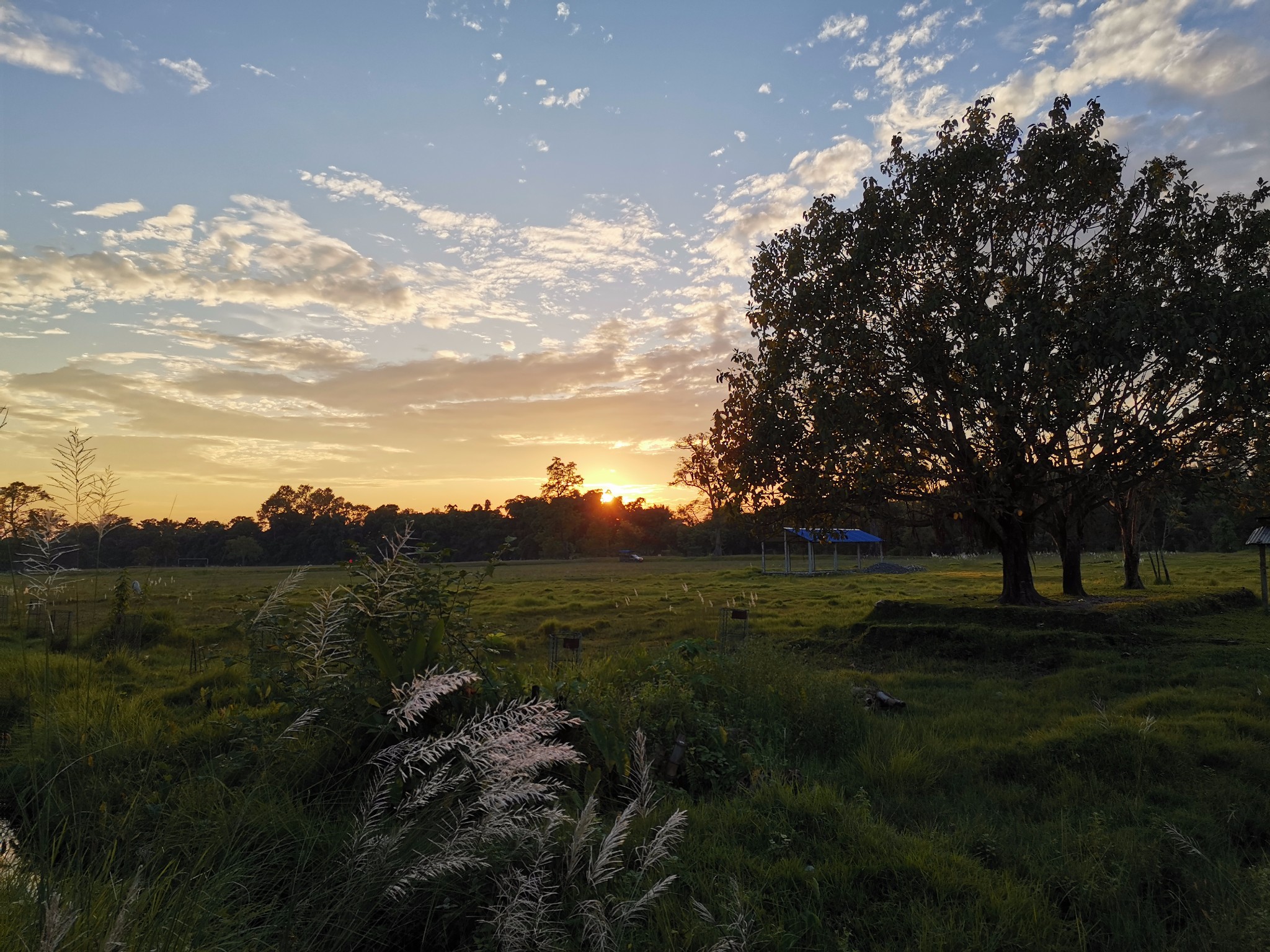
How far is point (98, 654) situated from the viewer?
35.7ft

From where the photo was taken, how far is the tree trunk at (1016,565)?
1769 cm

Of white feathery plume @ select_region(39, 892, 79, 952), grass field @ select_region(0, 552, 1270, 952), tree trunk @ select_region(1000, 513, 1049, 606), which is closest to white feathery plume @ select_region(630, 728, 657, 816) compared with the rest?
grass field @ select_region(0, 552, 1270, 952)

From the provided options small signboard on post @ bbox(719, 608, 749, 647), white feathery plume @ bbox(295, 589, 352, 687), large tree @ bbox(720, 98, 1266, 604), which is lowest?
small signboard on post @ bbox(719, 608, 749, 647)

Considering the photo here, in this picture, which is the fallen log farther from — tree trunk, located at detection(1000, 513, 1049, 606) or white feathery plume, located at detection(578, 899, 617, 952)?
tree trunk, located at detection(1000, 513, 1049, 606)

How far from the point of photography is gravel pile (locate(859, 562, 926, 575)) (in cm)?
4275

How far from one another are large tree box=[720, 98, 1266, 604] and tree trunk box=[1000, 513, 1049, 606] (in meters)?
0.06

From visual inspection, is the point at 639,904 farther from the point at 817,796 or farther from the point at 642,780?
the point at 817,796

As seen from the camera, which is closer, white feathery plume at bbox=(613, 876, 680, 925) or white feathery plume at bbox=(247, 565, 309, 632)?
white feathery plume at bbox=(613, 876, 680, 925)

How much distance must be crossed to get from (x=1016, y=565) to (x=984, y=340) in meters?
6.69

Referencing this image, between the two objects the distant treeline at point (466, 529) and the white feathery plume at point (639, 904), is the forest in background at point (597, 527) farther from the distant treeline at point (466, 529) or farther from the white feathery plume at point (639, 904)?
the white feathery plume at point (639, 904)

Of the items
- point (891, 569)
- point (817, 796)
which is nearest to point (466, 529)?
point (891, 569)

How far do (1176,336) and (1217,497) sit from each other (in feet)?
19.7

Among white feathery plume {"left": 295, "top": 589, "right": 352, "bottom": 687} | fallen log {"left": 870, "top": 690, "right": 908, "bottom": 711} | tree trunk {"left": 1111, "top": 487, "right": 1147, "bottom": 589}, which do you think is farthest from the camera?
tree trunk {"left": 1111, "top": 487, "right": 1147, "bottom": 589}

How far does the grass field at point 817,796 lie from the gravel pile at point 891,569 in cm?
3113
